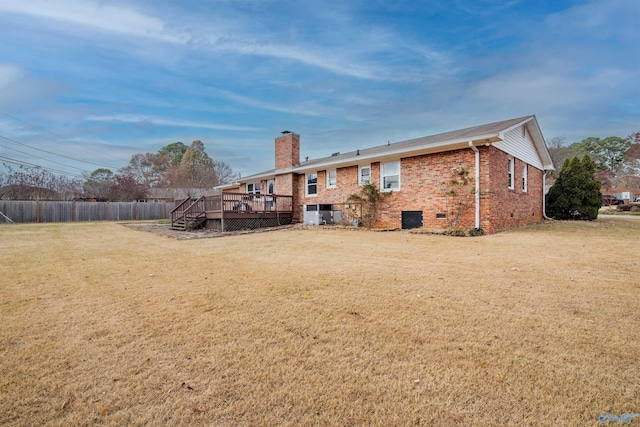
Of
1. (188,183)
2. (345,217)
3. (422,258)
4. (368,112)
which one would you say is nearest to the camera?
(422,258)

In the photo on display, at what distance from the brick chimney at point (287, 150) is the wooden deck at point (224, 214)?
2.58 metres

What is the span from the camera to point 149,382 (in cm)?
198

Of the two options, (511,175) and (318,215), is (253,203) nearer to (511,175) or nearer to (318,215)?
(318,215)

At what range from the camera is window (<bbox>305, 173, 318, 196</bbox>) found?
663 inches

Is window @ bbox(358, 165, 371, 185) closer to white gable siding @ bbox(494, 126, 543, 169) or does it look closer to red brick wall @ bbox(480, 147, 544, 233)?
red brick wall @ bbox(480, 147, 544, 233)

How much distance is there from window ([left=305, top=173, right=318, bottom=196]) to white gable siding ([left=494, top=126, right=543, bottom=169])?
9.06m

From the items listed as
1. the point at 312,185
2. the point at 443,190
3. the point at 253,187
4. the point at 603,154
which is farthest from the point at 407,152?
the point at 603,154

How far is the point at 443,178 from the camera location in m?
11.6

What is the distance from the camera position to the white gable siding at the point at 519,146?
11852 millimetres

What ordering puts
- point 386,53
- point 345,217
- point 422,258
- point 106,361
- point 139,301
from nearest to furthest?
point 106,361 → point 139,301 → point 422,258 → point 386,53 → point 345,217

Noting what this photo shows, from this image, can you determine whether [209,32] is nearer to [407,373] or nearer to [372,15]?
[372,15]

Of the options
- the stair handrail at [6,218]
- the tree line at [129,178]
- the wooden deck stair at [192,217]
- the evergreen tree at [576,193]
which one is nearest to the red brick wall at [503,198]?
the evergreen tree at [576,193]

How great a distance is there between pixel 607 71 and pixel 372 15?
1442 centimetres

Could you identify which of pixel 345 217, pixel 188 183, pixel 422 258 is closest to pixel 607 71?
pixel 345 217
